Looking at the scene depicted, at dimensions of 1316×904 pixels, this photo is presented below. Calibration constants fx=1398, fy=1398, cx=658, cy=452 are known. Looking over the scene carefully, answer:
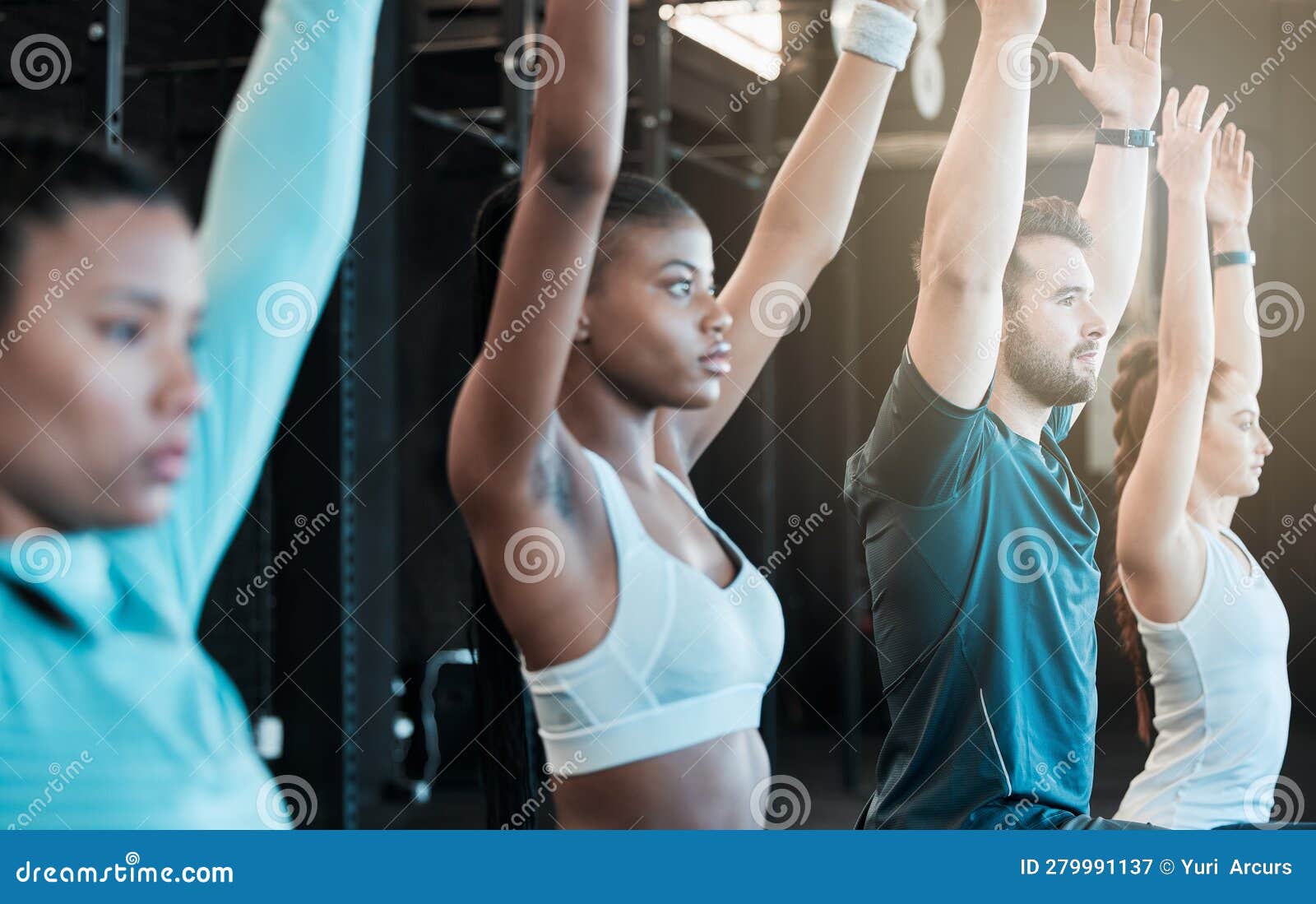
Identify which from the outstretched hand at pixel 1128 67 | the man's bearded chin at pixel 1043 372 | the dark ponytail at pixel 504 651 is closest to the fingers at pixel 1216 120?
the outstretched hand at pixel 1128 67

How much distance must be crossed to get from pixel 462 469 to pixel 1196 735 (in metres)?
1.18

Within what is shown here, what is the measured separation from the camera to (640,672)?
5.92ft

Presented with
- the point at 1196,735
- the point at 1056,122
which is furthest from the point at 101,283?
the point at 1196,735

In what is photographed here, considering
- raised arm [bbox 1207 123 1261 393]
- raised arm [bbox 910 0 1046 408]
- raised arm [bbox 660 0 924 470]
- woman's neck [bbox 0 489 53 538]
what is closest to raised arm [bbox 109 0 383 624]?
woman's neck [bbox 0 489 53 538]

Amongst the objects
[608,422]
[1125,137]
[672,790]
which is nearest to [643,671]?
[672,790]

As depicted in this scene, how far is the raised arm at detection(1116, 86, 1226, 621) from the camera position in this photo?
2.10 meters

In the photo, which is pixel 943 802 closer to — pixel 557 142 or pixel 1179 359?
pixel 1179 359

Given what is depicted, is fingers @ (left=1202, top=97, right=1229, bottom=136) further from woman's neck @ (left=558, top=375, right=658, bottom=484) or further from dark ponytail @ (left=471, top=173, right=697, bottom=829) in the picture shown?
woman's neck @ (left=558, top=375, right=658, bottom=484)

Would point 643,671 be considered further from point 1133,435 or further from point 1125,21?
point 1125,21

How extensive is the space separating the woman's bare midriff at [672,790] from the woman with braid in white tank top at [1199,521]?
67cm

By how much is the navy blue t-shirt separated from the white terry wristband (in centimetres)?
43

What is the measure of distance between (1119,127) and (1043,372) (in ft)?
1.31

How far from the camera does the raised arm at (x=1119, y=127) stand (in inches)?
81.3

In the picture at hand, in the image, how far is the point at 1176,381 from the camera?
6.93 feet
